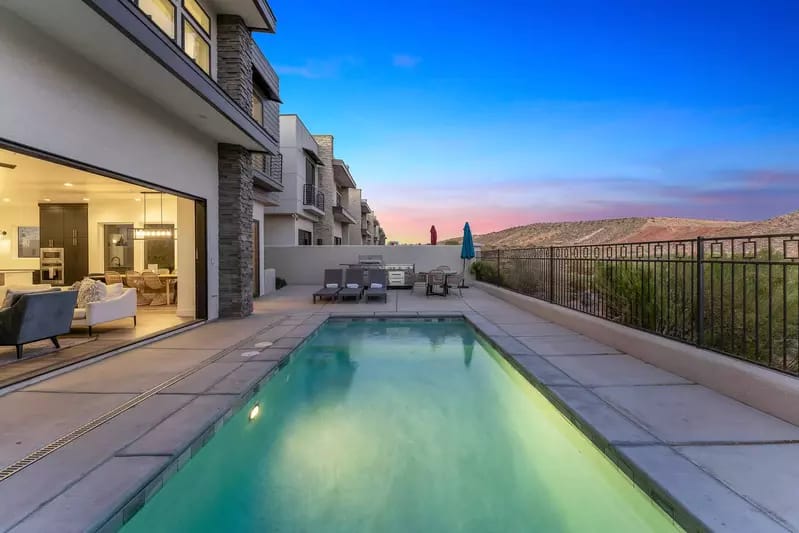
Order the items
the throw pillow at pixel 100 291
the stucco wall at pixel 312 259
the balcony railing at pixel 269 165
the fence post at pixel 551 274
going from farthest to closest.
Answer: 1. the stucco wall at pixel 312 259
2. the balcony railing at pixel 269 165
3. the fence post at pixel 551 274
4. the throw pillow at pixel 100 291

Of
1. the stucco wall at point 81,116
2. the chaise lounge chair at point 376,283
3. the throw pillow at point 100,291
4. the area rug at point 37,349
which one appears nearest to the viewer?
the stucco wall at point 81,116

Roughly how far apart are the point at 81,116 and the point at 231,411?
3645 millimetres

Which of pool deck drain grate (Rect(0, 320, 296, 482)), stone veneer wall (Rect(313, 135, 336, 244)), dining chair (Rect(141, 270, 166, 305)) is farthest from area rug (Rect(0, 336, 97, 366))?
stone veneer wall (Rect(313, 135, 336, 244))

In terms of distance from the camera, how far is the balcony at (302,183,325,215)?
19.8 metres

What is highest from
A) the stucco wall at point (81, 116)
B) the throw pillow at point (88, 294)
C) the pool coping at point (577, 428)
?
the stucco wall at point (81, 116)

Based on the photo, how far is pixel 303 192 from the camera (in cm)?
1950

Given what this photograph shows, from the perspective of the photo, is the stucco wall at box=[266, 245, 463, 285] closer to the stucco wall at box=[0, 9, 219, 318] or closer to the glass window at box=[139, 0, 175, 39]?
the stucco wall at box=[0, 9, 219, 318]

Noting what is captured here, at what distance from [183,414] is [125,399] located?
2.70ft

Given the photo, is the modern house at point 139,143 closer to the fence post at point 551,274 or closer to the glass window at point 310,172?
the glass window at point 310,172

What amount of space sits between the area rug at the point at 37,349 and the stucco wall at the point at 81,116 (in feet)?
8.36

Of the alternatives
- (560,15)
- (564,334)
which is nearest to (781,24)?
(560,15)

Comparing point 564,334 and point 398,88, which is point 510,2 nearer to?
point 398,88

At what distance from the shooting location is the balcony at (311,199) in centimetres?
1980

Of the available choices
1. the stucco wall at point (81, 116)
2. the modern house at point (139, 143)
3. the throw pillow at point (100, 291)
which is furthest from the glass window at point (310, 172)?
the throw pillow at point (100, 291)
